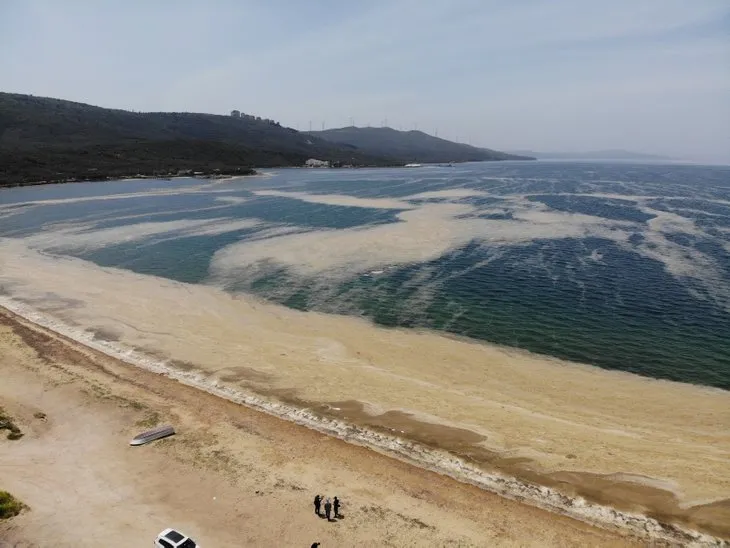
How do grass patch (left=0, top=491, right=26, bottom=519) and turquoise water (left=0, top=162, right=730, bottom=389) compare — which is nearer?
grass patch (left=0, top=491, right=26, bottom=519)

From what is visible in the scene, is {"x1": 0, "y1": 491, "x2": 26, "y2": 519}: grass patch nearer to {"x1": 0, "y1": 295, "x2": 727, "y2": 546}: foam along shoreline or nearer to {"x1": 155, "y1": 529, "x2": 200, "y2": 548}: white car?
{"x1": 155, "y1": 529, "x2": 200, "y2": 548}: white car

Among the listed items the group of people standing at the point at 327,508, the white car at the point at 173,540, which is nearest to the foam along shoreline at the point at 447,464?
the group of people standing at the point at 327,508

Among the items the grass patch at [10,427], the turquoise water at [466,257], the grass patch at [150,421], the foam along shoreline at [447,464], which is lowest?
the foam along shoreline at [447,464]

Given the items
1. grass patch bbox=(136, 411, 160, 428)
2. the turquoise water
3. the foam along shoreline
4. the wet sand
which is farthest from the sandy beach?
the turquoise water

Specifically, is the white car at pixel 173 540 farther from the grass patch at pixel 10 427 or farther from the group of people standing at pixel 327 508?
the grass patch at pixel 10 427

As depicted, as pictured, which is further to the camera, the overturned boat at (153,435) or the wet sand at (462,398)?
the overturned boat at (153,435)

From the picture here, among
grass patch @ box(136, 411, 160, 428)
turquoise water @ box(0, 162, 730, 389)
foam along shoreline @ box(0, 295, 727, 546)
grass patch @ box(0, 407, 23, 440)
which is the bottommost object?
foam along shoreline @ box(0, 295, 727, 546)
